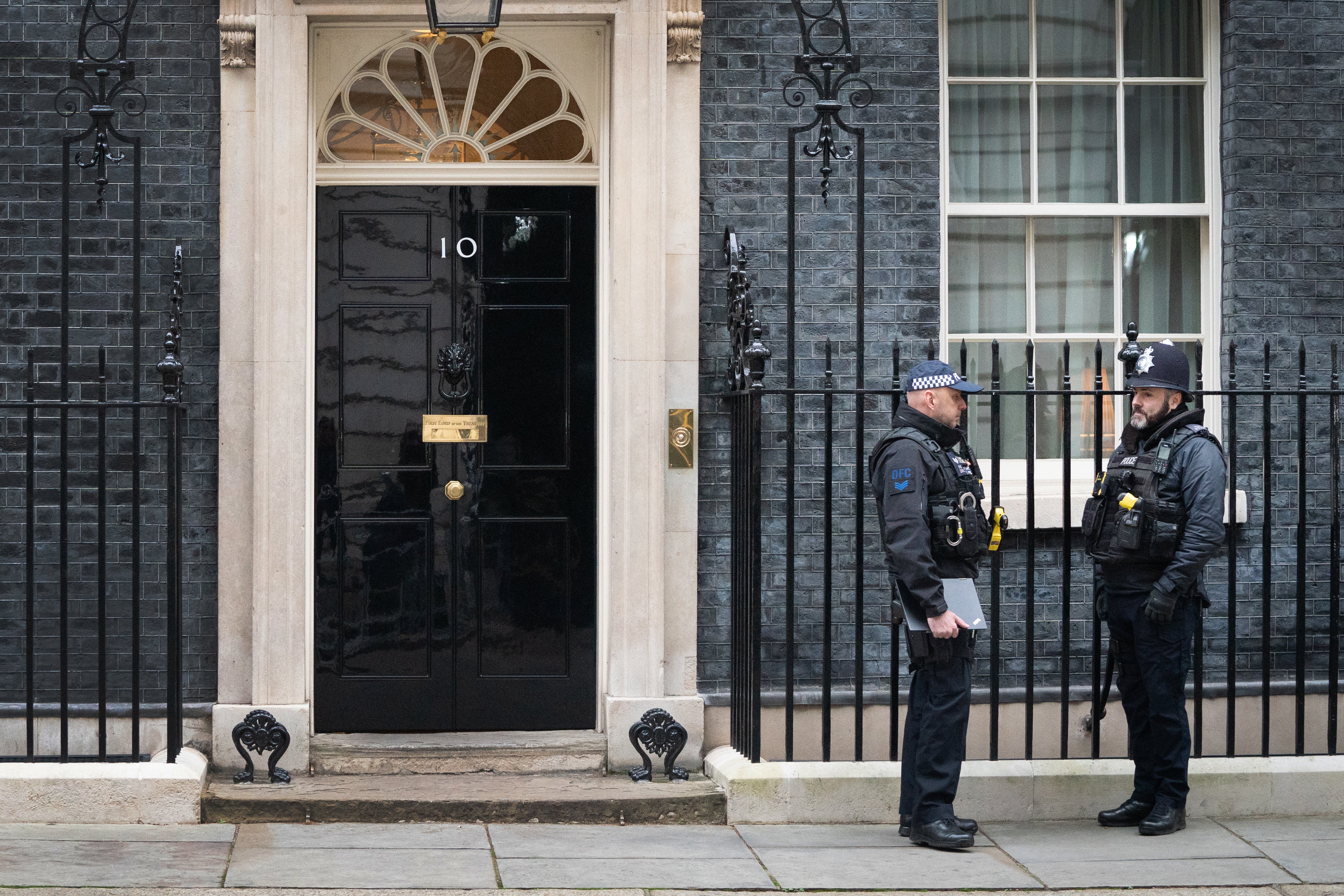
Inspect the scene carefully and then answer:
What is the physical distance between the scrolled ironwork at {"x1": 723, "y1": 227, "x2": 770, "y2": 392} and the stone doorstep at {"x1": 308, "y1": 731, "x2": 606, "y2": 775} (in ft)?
5.98

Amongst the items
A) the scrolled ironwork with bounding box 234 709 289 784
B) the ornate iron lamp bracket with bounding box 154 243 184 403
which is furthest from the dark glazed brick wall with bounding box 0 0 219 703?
the scrolled ironwork with bounding box 234 709 289 784

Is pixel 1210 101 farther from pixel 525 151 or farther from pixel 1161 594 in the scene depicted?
pixel 525 151

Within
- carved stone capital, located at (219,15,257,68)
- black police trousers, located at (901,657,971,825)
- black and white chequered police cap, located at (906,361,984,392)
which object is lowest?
black police trousers, located at (901,657,971,825)

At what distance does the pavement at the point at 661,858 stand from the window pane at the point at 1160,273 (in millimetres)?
2468

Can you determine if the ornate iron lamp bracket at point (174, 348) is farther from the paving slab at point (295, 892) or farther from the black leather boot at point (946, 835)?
the black leather boot at point (946, 835)

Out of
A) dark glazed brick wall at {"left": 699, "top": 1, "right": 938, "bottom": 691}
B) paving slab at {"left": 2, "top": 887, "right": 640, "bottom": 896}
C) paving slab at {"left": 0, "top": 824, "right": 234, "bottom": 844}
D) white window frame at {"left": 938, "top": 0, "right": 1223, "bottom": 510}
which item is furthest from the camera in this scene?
white window frame at {"left": 938, "top": 0, "right": 1223, "bottom": 510}

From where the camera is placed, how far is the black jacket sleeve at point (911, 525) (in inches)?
220

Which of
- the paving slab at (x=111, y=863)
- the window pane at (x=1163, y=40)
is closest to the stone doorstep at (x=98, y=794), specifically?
the paving slab at (x=111, y=863)

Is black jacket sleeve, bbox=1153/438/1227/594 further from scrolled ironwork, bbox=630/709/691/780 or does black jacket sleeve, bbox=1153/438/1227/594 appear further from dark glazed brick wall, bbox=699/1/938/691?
scrolled ironwork, bbox=630/709/691/780

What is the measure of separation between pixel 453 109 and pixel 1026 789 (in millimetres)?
4066

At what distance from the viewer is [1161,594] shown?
5699 millimetres

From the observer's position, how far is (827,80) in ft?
21.7

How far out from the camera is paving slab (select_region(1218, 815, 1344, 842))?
6020mm

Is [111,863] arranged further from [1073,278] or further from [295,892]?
[1073,278]
